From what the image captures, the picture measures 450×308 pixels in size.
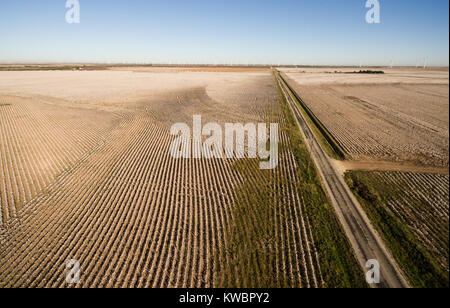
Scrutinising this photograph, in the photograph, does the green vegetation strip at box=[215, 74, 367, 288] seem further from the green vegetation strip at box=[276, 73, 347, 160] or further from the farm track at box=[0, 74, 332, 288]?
the green vegetation strip at box=[276, 73, 347, 160]

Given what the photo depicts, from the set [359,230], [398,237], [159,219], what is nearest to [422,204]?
[398,237]

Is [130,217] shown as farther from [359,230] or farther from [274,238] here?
[359,230]

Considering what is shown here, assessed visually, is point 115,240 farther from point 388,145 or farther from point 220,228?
point 388,145

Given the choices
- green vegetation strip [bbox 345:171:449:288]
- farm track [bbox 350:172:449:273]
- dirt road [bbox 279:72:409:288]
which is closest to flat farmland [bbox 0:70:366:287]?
dirt road [bbox 279:72:409:288]

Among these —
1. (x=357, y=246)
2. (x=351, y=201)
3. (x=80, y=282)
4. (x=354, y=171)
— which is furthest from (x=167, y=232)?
(x=354, y=171)

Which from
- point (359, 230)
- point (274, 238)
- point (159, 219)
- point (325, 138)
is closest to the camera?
point (274, 238)

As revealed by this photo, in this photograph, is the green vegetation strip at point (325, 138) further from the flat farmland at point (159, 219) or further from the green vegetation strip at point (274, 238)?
the green vegetation strip at point (274, 238)
